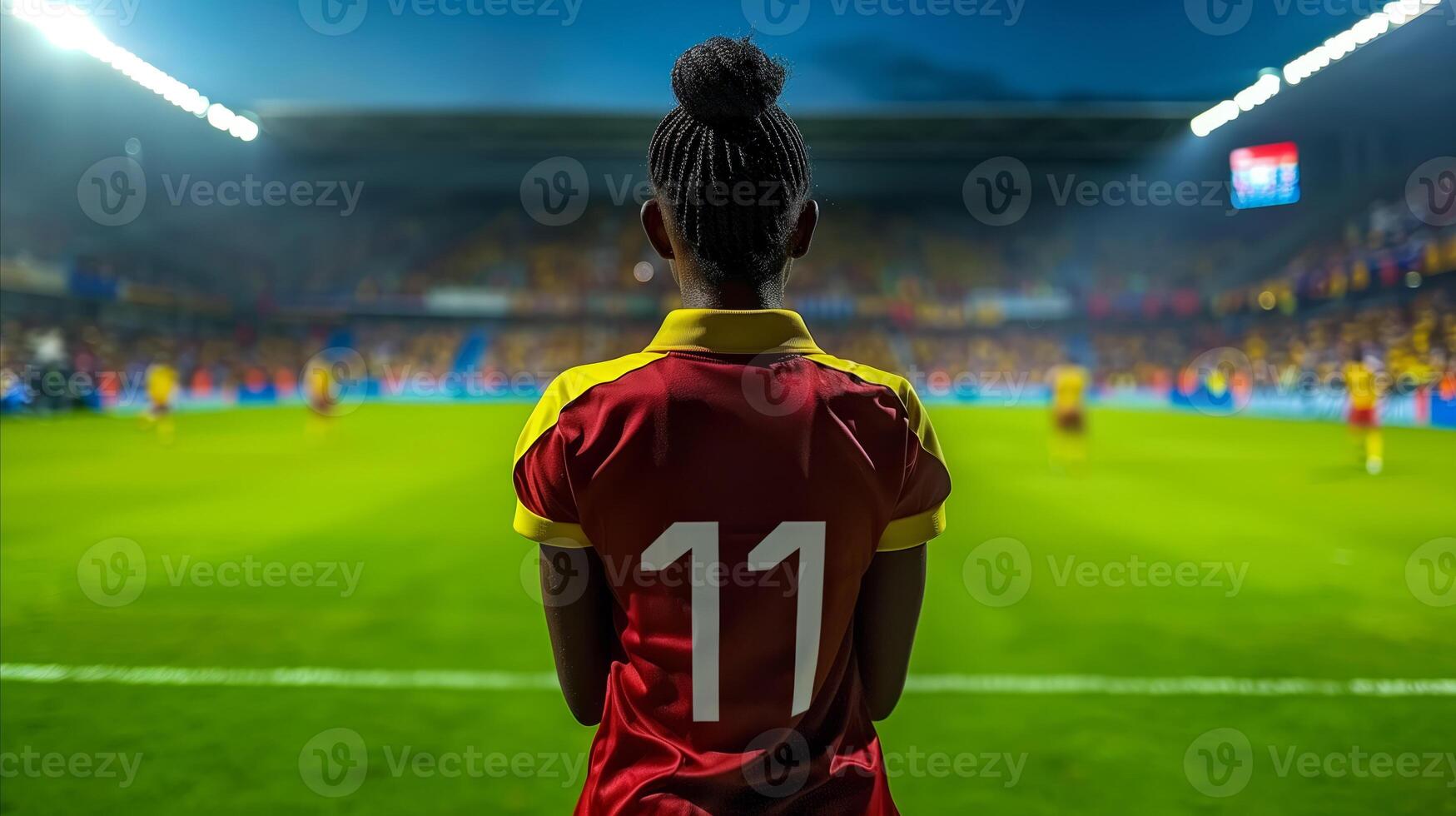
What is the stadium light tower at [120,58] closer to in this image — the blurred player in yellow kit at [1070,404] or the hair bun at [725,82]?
the hair bun at [725,82]

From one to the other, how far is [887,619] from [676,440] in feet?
1.45

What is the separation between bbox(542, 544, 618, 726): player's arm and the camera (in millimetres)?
1053

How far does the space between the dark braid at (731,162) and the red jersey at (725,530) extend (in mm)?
91

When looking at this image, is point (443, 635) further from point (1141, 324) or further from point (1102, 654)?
point (1141, 324)

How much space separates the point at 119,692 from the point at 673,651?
4176 millimetres

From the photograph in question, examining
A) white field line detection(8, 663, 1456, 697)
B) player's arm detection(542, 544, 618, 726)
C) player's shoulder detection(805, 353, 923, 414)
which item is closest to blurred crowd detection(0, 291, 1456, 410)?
white field line detection(8, 663, 1456, 697)

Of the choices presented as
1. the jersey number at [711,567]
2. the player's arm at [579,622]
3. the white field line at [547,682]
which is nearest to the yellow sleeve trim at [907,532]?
the jersey number at [711,567]

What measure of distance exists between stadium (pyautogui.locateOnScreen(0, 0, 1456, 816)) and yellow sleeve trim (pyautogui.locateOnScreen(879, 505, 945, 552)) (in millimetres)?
269

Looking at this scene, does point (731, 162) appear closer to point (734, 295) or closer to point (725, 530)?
point (734, 295)

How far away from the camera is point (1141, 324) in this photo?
34094 millimetres

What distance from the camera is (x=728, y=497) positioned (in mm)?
934

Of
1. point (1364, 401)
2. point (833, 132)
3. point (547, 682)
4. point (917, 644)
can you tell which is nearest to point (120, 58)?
point (547, 682)

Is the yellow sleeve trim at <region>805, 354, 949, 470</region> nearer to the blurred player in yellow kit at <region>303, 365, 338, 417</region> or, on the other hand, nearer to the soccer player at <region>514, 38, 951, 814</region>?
the soccer player at <region>514, 38, 951, 814</region>

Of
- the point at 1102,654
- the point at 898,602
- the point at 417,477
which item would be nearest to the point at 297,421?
the point at 417,477
